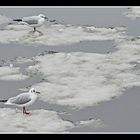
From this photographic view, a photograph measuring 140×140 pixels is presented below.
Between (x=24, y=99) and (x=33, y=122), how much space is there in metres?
0.24

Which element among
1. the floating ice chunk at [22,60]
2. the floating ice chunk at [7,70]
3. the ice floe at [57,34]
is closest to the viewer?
the floating ice chunk at [7,70]

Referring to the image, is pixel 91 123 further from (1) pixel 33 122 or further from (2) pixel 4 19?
(2) pixel 4 19

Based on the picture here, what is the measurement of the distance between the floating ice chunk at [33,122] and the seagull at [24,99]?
76 mm

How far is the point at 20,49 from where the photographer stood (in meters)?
5.49

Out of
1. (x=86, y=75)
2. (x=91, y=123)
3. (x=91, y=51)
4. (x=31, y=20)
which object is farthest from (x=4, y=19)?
(x=91, y=123)

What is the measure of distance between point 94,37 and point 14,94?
69.2 inches

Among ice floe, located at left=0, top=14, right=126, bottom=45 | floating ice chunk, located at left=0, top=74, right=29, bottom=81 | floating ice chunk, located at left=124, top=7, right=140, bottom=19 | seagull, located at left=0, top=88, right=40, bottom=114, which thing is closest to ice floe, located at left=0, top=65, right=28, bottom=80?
floating ice chunk, located at left=0, top=74, right=29, bottom=81

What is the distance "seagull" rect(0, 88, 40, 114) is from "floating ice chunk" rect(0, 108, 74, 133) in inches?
3.0

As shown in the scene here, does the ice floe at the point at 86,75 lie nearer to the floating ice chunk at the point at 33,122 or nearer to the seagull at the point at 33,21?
the floating ice chunk at the point at 33,122

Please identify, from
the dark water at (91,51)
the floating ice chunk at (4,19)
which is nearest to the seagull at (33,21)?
the dark water at (91,51)

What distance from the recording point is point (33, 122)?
4039 millimetres

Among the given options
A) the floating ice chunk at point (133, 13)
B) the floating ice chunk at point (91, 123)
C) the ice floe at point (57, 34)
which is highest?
the floating ice chunk at point (133, 13)

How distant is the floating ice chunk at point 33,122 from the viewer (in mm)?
3937

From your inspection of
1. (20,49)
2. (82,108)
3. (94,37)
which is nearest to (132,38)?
(94,37)
